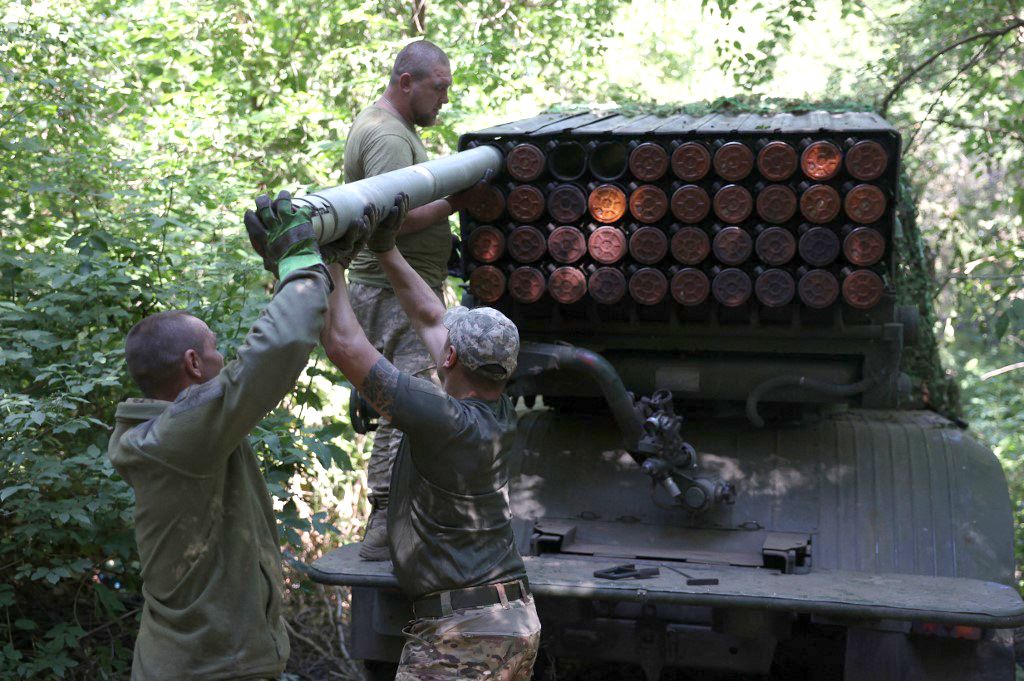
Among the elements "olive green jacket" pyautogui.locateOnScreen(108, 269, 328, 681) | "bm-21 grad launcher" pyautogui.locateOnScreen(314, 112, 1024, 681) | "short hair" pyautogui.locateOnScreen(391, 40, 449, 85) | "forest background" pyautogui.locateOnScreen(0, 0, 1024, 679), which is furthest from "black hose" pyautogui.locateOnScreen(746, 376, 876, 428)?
"olive green jacket" pyautogui.locateOnScreen(108, 269, 328, 681)

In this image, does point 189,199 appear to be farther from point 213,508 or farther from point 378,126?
point 213,508

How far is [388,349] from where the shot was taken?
495 cm

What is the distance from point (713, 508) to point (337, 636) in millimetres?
2484

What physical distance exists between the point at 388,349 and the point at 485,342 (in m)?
1.69

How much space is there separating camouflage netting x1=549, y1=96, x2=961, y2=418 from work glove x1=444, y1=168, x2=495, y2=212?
1124mm

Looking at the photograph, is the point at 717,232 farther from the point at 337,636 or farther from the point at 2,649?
the point at 2,649

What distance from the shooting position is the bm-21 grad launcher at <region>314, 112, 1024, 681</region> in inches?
187

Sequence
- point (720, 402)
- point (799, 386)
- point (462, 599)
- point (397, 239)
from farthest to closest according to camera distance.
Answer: point (720, 402) → point (799, 386) → point (397, 239) → point (462, 599)

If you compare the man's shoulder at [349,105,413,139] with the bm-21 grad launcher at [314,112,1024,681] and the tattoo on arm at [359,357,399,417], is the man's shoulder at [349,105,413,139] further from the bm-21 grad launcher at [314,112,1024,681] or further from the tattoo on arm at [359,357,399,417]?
the tattoo on arm at [359,357,399,417]

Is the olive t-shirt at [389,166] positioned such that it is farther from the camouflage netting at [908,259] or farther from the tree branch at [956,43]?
the tree branch at [956,43]

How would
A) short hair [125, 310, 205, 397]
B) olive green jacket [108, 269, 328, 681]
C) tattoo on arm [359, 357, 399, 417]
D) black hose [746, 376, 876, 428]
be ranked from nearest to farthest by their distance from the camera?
olive green jacket [108, 269, 328, 681] → short hair [125, 310, 205, 397] → tattoo on arm [359, 357, 399, 417] → black hose [746, 376, 876, 428]

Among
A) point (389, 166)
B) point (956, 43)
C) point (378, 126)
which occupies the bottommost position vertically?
point (389, 166)

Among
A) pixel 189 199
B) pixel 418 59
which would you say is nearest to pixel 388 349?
→ pixel 418 59

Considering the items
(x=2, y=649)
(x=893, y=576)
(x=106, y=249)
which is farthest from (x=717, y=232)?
(x=2, y=649)
